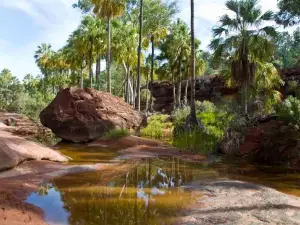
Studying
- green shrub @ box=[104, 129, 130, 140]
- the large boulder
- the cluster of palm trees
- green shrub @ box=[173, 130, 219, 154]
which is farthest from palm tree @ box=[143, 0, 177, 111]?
green shrub @ box=[173, 130, 219, 154]

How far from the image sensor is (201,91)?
4750cm

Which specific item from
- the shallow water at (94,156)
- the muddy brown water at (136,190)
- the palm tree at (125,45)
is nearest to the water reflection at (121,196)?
the muddy brown water at (136,190)

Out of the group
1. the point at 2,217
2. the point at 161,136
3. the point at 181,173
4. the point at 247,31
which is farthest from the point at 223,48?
the point at 2,217

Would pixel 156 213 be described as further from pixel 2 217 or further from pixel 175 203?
pixel 2 217

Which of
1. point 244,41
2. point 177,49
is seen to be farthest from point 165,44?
point 244,41

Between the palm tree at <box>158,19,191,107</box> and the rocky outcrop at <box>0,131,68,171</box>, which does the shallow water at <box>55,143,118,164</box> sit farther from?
the palm tree at <box>158,19,191,107</box>

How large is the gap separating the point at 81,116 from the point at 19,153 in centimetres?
999

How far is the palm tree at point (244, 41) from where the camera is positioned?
1967cm

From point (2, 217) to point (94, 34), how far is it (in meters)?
29.9

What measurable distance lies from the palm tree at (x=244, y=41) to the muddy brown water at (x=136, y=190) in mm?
8213

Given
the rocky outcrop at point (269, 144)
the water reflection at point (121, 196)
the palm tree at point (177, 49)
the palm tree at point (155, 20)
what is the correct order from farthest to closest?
the palm tree at point (177, 49), the palm tree at point (155, 20), the rocky outcrop at point (269, 144), the water reflection at point (121, 196)

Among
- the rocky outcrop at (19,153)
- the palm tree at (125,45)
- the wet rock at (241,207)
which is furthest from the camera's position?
the palm tree at (125,45)

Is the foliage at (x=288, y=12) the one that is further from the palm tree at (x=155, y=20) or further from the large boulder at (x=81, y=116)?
the palm tree at (x=155, y=20)

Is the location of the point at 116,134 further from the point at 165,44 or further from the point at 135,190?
the point at 165,44
